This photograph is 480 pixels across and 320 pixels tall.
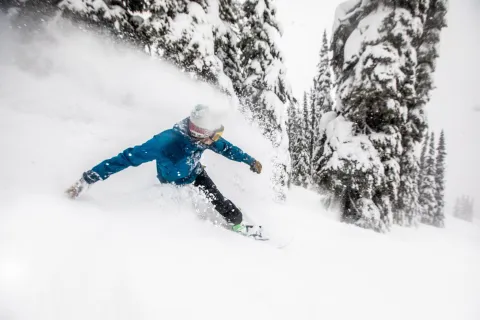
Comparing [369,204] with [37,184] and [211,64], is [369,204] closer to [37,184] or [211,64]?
[211,64]

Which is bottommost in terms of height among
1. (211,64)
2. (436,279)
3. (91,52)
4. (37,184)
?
(37,184)

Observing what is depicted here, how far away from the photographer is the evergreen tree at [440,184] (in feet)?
113

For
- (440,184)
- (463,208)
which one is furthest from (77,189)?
(463,208)

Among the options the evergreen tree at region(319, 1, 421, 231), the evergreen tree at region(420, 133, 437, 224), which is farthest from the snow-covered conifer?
the evergreen tree at region(420, 133, 437, 224)

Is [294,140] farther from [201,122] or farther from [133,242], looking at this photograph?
[133,242]

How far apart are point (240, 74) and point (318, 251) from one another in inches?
343

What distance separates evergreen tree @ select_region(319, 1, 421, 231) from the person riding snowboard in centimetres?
730

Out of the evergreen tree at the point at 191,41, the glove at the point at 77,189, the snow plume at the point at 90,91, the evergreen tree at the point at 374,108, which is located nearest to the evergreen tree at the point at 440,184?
the evergreen tree at the point at 374,108

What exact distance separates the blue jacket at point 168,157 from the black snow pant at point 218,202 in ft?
0.44

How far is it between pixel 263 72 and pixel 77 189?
922 centimetres

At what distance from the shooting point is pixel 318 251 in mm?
3668

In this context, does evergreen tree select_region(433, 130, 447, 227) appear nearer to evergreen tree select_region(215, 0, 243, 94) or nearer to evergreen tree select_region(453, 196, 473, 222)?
evergreen tree select_region(215, 0, 243, 94)

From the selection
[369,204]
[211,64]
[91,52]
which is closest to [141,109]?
[91,52]

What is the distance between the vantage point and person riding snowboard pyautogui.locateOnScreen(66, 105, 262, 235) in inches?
119
